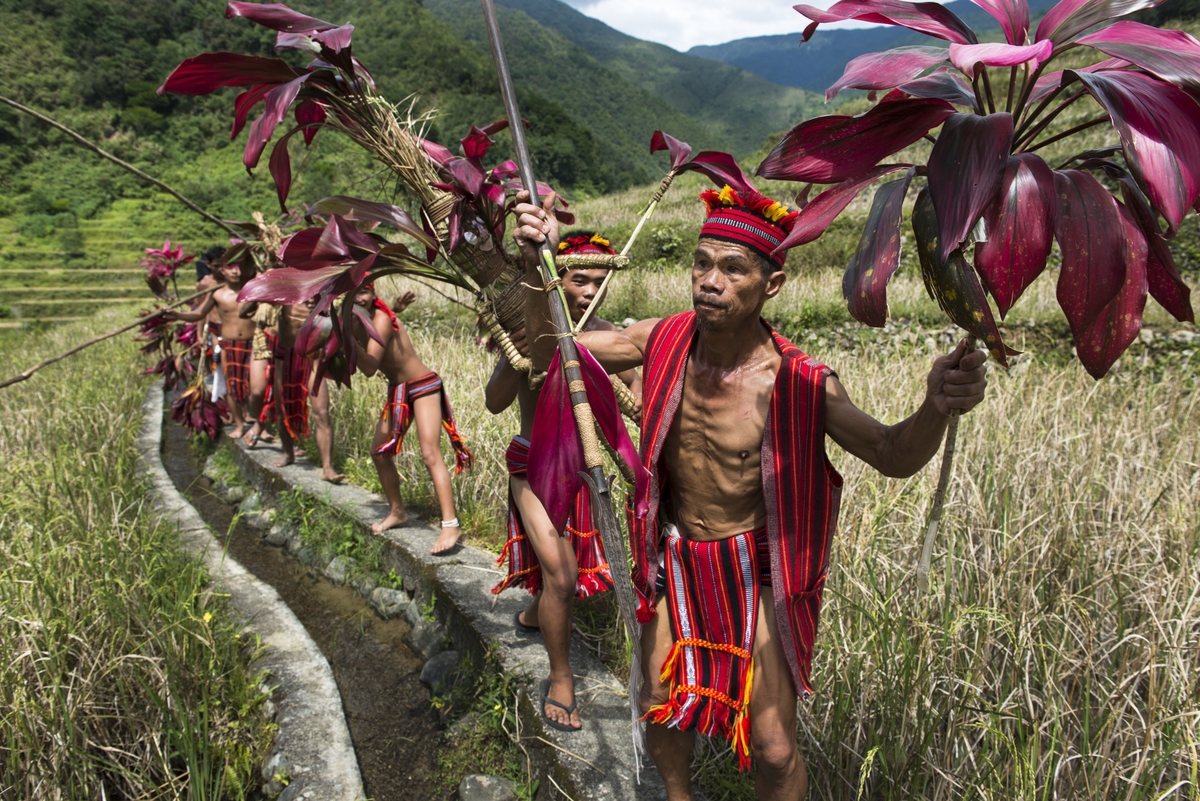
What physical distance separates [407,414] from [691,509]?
254 centimetres

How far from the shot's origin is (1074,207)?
78 centimetres

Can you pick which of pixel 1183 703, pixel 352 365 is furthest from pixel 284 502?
pixel 1183 703

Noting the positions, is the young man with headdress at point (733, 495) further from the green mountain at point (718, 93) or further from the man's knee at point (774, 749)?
the green mountain at point (718, 93)

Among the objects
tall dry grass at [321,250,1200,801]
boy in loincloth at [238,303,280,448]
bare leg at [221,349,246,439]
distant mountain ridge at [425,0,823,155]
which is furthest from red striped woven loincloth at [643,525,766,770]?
distant mountain ridge at [425,0,823,155]

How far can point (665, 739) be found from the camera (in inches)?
73.4

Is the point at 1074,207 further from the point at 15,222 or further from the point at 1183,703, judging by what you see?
the point at 15,222

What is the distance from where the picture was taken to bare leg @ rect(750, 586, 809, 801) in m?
1.70

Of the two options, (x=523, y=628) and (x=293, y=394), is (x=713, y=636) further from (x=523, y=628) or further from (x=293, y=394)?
(x=293, y=394)

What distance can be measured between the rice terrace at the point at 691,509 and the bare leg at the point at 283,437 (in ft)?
1.35

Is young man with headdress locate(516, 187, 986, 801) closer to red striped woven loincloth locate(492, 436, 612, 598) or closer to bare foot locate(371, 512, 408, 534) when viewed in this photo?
red striped woven loincloth locate(492, 436, 612, 598)

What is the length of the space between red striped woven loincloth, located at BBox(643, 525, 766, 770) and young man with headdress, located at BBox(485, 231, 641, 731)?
474mm

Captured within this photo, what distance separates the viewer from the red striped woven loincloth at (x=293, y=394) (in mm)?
5336

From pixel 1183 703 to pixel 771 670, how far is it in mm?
1068

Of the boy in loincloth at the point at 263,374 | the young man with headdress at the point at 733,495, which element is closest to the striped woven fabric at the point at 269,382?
the boy in loincloth at the point at 263,374
